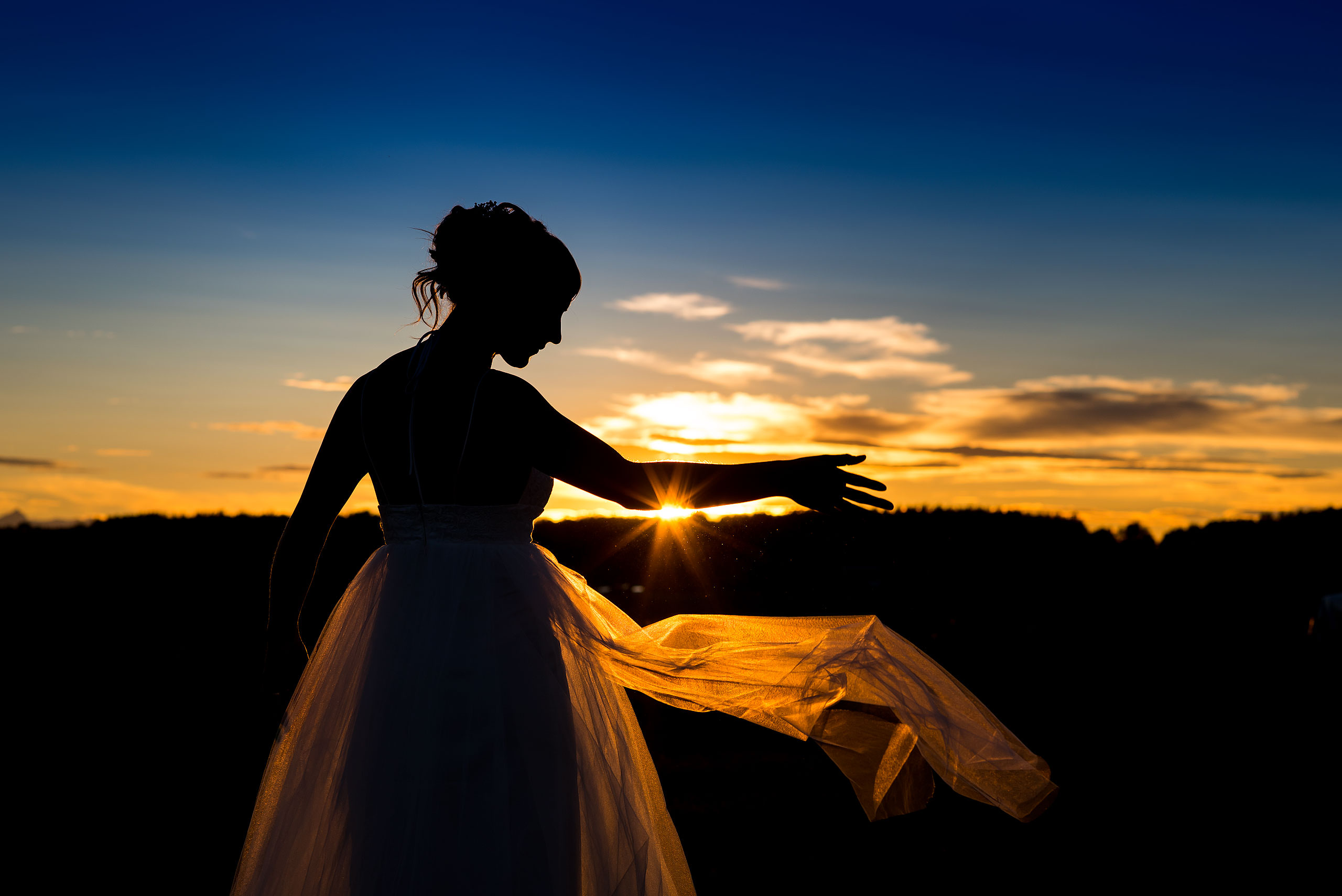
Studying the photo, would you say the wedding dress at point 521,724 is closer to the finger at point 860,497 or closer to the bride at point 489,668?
the bride at point 489,668

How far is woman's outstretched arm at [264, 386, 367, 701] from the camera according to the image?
2748 millimetres

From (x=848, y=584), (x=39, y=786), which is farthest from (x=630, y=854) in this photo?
(x=848, y=584)

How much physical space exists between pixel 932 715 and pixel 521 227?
80.7 inches

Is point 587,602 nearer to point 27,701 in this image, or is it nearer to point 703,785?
point 703,785

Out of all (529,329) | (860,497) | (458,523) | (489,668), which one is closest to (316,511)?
(458,523)

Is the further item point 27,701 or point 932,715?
point 27,701

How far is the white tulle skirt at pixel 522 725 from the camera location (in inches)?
97.3

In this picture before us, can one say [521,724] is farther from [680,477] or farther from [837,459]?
[837,459]

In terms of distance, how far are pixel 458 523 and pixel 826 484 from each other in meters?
1.11

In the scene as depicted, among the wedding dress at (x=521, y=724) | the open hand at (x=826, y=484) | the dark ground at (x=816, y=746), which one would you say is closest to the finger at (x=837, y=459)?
the open hand at (x=826, y=484)

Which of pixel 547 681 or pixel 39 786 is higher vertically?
pixel 547 681

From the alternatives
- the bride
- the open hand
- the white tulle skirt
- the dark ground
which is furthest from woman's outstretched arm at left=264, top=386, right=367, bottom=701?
the open hand

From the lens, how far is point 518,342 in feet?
8.98

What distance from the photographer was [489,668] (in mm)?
2580
